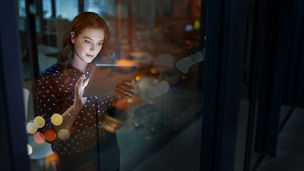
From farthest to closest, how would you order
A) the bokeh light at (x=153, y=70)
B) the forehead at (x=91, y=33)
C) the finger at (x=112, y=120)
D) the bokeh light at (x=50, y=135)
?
the bokeh light at (x=153, y=70), the finger at (x=112, y=120), the bokeh light at (x=50, y=135), the forehead at (x=91, y=33)

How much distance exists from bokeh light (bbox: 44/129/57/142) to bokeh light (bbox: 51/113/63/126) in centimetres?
5

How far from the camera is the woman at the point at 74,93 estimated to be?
5.09 feet

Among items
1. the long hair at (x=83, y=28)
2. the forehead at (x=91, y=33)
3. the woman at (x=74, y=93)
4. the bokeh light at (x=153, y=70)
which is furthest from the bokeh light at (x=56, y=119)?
the bokeh light at (x=153, y=70)

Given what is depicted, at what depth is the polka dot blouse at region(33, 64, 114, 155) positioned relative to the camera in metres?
1.56

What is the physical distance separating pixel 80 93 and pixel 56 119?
200mm

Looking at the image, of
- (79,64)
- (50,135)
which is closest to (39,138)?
(50,135)

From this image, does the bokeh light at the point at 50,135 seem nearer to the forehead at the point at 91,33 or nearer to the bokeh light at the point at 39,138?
the bokeh light at the point at 39,138

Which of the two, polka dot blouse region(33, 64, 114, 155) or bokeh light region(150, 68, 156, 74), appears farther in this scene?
bokeh light region(150, 68, 156, 74)

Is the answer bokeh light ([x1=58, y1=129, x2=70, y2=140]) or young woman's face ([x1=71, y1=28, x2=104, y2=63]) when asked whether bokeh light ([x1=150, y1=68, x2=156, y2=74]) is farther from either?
young woman's face ([x1=71, y1=28, x2=104, y2=63])

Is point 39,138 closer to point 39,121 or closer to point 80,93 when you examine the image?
point 39,121

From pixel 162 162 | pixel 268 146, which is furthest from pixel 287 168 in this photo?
pixel 162 162

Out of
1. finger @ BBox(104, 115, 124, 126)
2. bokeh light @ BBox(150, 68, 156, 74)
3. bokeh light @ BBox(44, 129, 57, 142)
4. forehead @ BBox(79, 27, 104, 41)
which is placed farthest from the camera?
bokeh light @ BBox(150, 68, 156, 74)

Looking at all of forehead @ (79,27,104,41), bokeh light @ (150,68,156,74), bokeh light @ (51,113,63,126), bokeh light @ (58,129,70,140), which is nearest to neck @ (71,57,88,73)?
forehead @ (79,27,104,41)

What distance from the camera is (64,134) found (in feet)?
5.64
